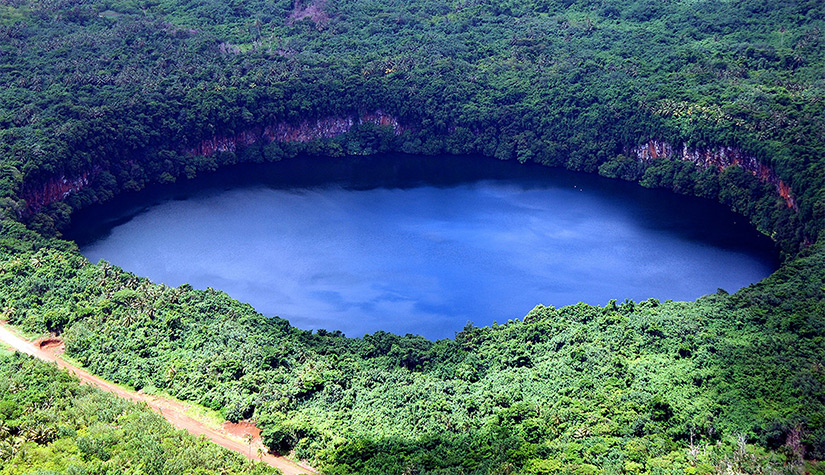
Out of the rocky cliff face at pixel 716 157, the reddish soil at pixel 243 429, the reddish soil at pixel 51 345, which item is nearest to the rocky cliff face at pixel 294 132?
the rocky cliff face at pixel 716 157

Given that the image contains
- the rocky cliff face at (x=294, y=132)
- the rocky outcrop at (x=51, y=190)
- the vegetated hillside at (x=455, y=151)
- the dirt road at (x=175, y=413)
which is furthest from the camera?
the rocky cliff face at (x=294, y=132)

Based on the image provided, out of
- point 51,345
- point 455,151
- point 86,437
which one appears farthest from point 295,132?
point 86,437

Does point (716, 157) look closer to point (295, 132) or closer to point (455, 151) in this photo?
point (455, 151)

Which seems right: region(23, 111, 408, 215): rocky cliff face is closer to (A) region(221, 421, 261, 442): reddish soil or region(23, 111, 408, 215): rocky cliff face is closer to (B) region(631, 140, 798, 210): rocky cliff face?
(B) region(631, 140, 798, 210): rocky cliff face

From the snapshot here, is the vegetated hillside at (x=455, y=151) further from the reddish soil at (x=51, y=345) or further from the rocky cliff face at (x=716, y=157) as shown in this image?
the reddish soil at (x=51, y=345)

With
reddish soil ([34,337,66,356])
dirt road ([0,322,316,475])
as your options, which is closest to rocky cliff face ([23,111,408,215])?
reddish soil ([34,337,66,356])

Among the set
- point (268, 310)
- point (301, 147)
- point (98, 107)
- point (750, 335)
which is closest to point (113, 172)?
point (98, 107)
